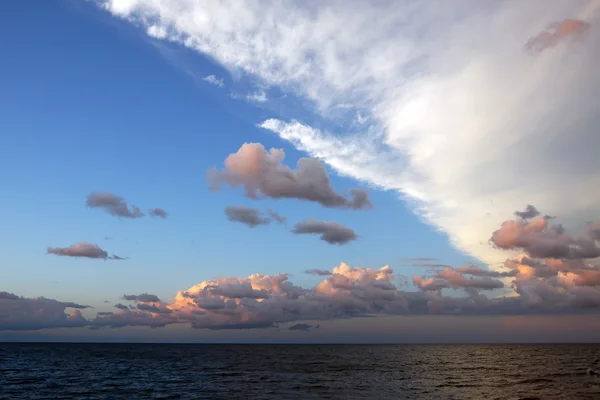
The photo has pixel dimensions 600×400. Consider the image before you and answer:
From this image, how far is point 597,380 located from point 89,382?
318 feet

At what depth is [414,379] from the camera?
3457 inches

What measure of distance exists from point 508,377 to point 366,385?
3600cm

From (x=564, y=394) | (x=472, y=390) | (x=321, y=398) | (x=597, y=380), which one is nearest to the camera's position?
(x=321, y=398)

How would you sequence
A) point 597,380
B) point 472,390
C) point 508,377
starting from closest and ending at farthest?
point 472,390, point 597,380, point 508,377

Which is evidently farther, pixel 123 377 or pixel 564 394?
pixel 123 377

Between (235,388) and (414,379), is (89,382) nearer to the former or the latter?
(235,388)

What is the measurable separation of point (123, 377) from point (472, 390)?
71110 millimetres

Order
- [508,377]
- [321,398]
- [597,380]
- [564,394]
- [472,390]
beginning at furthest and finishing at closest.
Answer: [508,377], [597,380], [472,390], [564,394], [321,398]

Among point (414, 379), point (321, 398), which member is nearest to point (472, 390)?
point (414, 379)

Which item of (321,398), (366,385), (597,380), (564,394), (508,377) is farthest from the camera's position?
(508,377)

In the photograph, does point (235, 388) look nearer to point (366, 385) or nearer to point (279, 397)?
point (279, 397)

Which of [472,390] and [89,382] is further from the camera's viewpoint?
[89,382]

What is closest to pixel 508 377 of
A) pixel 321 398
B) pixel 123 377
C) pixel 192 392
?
pixel 321 398

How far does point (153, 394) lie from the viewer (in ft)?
224
